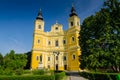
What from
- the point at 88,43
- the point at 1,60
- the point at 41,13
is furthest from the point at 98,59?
the point at 41,13

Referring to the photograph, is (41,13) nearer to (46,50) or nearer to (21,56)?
(46,50)

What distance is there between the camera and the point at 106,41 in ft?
73.2

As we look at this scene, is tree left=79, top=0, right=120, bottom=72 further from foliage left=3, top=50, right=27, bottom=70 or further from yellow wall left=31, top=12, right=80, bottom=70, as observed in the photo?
yellow wall left=31, top=12, right=80, bottom=70

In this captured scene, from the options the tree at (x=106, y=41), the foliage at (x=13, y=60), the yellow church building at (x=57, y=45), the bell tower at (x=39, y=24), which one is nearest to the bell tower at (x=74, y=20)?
the yellow church building at (x=57, y=45)

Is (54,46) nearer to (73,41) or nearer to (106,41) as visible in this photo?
(73,41)

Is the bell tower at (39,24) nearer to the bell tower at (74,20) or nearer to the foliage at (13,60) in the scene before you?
the bell tower at (74,20)

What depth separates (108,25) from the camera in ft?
75.3

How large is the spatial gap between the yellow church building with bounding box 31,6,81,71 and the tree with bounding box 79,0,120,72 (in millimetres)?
22933

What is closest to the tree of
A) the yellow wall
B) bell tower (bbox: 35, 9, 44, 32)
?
the yellow wall

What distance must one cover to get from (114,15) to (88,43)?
601 cm

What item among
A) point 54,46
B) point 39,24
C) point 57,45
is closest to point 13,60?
point 54,46

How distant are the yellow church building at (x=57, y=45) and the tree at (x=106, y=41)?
75.2 ft

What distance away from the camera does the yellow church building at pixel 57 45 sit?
48.5 meters

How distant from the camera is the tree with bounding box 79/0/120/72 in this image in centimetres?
2139
